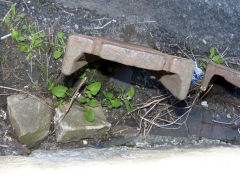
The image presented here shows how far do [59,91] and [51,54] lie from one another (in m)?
0.38

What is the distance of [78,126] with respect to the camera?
2.77m

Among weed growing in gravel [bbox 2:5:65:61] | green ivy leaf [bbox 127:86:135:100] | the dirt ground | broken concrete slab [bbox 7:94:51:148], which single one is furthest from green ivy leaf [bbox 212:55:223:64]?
broken concrete slab [bbox 7:94:51:148]

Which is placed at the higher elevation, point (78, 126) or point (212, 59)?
point (212, 59)

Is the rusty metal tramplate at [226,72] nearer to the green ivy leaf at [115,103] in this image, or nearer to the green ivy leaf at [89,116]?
the green ivy leaf at [115,103]

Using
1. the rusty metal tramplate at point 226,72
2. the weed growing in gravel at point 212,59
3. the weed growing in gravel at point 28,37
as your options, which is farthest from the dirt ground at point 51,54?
the rusty metal tramplate at point 226,72

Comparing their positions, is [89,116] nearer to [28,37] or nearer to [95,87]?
[95,87]

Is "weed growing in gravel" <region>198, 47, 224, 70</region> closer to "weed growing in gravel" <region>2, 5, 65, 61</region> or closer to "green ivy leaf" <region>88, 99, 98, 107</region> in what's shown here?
"green ivy leaf" <region>88, 99, 98, 107</region>

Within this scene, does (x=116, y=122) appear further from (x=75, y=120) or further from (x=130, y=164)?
(x=130, y=164)

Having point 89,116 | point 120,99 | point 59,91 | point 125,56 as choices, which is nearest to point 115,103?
point 120,99

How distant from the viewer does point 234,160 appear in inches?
80.4

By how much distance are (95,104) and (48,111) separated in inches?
17.5

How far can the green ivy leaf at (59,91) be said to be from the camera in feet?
9.22

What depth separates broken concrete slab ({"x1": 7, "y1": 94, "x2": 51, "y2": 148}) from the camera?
8.93 ft

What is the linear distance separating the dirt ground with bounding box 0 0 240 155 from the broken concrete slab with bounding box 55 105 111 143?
3.8 inches
